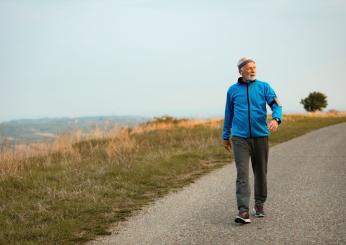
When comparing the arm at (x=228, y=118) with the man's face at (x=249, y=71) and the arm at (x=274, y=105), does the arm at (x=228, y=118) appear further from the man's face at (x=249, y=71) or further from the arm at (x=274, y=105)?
the arm at (x=274, y=105)

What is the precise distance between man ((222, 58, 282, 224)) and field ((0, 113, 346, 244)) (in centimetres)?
197

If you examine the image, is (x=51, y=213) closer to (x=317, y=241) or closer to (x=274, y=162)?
(x=317, y=241)

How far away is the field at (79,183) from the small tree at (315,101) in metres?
55.1

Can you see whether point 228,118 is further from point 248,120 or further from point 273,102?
point 273,102

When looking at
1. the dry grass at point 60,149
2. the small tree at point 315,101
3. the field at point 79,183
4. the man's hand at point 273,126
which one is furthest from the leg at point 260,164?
the small tree at point 315,101

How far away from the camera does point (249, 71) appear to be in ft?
20.9

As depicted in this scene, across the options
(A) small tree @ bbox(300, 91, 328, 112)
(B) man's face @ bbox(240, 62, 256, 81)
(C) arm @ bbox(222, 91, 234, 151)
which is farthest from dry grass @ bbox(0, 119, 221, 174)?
(A) small tree @ bbox(300, 91, 328, 112)

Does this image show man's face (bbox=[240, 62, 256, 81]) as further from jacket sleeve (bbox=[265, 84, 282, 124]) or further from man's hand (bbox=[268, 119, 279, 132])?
man's hand (bbox=[268, 119, 279, 132])

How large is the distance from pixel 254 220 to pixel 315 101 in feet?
218

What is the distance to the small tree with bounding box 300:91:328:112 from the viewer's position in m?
69.8

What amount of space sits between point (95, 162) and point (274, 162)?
16.6 feet

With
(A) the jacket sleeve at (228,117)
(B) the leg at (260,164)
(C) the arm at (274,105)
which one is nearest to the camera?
(C) the arm at (274,105)

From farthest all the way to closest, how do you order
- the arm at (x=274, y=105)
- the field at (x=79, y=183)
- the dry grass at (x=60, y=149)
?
the dry grass at (x=60, y=149) < the field at (x=79, y=183) < the arm at (x=274, y=105)

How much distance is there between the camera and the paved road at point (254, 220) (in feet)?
18.9
